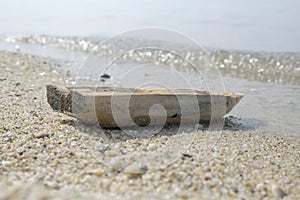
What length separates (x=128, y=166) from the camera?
2709 millimetres

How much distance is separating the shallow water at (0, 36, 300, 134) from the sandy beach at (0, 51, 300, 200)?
129 cm

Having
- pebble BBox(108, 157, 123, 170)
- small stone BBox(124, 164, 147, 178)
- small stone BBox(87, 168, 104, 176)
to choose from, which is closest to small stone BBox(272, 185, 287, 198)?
small stone BBox(124, 164, 147, 178)

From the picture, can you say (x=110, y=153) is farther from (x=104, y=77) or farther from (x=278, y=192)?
(x=104, y=77)

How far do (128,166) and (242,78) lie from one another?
786 centimetres

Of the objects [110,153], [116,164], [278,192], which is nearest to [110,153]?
[110,153]

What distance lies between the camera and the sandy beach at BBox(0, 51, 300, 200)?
2.39 meters

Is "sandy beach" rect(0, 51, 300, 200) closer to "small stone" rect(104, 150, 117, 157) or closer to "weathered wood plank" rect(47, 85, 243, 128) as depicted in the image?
"small stone" rect(104, 150, 117, 157)

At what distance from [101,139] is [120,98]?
1.44ft

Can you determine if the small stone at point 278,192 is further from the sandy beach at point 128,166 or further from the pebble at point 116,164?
the pebble at point 116,164

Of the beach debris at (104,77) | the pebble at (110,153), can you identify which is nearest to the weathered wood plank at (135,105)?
the pebble at (110,153)

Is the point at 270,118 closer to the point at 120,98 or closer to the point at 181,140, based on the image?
the point at 181,140

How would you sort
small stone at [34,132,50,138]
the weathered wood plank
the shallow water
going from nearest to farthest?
small stone at [34,132,50,138] < the weathered wood plank < the shallow water

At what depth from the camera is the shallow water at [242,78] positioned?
548 centimetres

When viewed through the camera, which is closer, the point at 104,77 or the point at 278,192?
the point at 278,192
